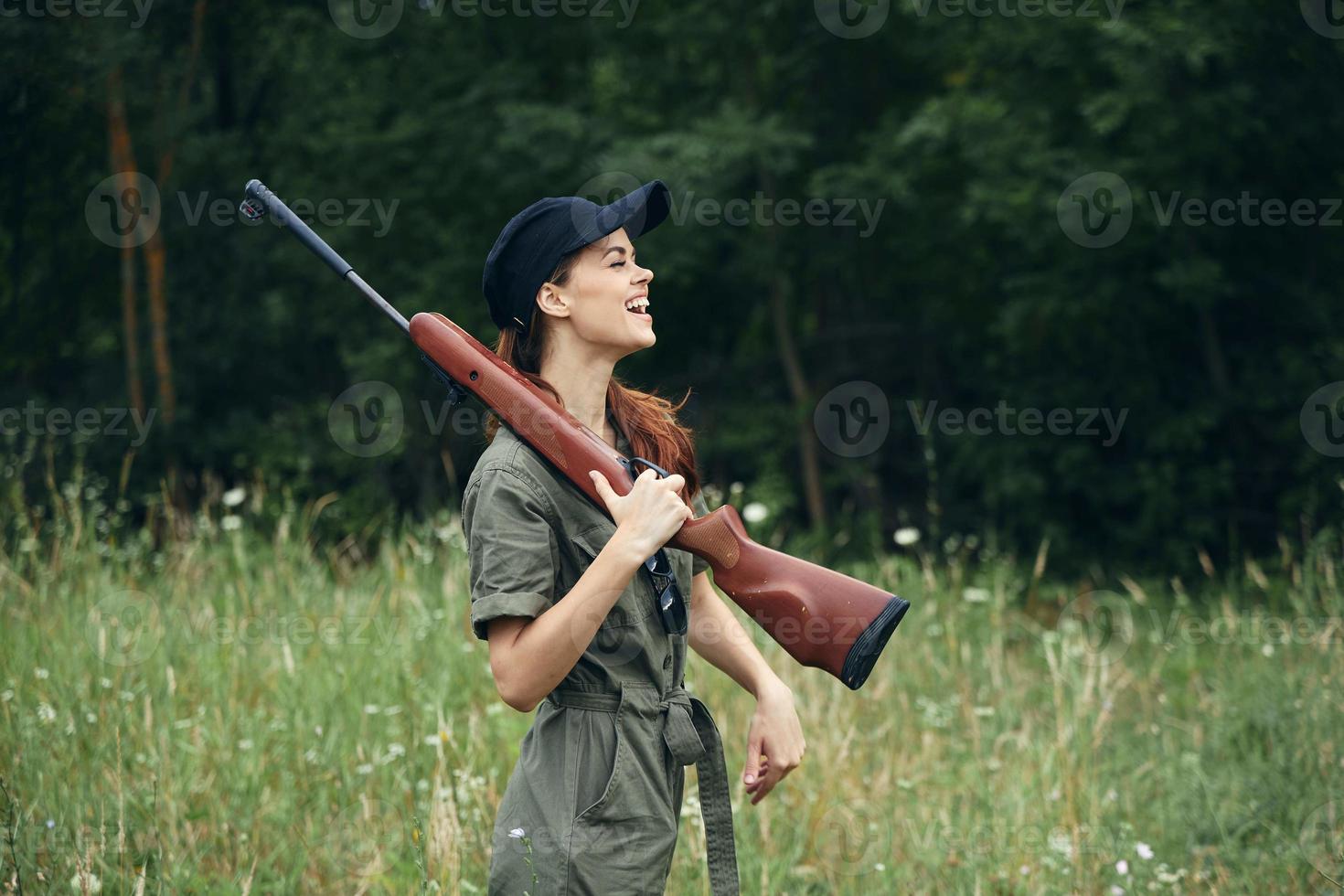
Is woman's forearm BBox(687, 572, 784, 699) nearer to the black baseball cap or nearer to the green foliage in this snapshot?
the black baseball cap

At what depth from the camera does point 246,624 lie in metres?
4.93

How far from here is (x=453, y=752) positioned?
12.7 ft

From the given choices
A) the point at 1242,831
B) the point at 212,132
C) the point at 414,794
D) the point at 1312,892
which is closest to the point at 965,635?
the point at 1242,831

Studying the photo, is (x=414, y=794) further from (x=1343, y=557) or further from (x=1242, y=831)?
(x=1343, y=557)

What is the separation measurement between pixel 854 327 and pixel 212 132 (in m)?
6.68

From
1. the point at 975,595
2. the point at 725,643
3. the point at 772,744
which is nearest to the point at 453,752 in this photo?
the point at 725,643

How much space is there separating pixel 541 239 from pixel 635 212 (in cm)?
19

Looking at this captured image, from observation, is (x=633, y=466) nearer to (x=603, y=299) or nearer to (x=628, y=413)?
(x=628, y=413)

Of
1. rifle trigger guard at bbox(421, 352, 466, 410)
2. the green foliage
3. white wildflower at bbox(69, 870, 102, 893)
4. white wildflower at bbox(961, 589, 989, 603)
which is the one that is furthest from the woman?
the green foliage

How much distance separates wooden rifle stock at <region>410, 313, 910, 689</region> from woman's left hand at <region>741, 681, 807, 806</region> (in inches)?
5.4

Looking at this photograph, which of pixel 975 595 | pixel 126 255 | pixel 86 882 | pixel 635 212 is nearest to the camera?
pixel 635 212

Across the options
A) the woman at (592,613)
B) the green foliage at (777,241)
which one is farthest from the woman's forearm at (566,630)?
the green foliage at (777,241)

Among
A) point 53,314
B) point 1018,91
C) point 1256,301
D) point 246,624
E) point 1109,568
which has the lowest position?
point 1109,568

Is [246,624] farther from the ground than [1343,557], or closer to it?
farther from the ground
